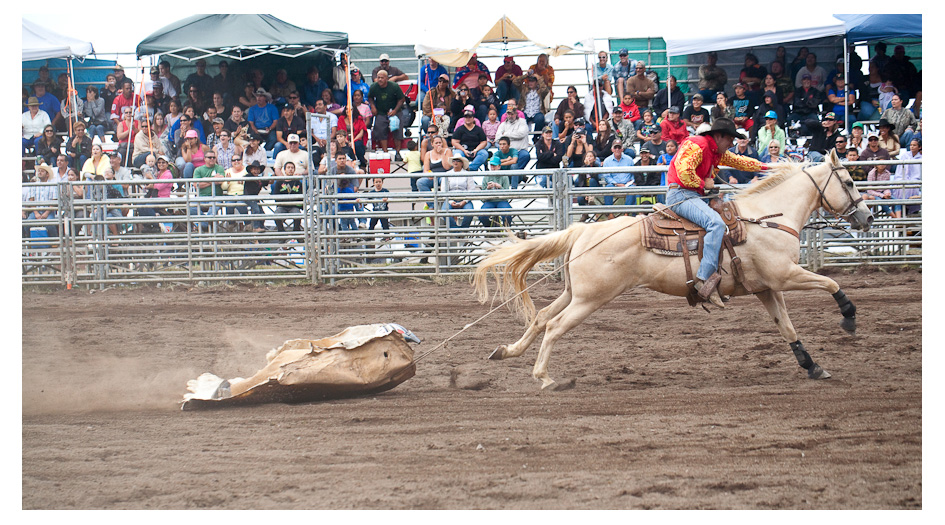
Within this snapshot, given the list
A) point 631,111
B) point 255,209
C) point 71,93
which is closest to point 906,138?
point 631,111

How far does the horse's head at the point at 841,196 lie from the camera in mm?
7188

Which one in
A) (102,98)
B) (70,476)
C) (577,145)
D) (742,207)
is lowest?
(70,476)

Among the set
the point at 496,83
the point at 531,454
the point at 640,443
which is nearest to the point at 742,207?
the point at 640,443

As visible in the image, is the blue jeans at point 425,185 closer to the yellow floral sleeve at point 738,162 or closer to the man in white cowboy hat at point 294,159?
the man in white cowboy hat at point 294,159

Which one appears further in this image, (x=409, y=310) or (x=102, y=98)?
(x=102, y=98)

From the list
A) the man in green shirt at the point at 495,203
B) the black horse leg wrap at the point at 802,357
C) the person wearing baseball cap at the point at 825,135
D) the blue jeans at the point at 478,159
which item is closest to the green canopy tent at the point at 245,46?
the blue jeans at the point at 478,159

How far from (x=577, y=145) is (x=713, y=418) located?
7926 millimetres

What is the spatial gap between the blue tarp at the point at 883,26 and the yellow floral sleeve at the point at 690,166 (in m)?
8.75

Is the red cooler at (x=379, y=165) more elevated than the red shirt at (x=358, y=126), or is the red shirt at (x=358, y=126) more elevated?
the red shirt at (x=358, y=126)

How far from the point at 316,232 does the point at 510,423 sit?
762 centimetres

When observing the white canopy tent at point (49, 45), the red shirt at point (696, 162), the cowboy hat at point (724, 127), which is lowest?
the red shirt at point (696, 162)

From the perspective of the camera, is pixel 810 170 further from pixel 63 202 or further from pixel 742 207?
pixel 63 202

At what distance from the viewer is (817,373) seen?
684 cm

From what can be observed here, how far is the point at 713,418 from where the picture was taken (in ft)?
19.0
